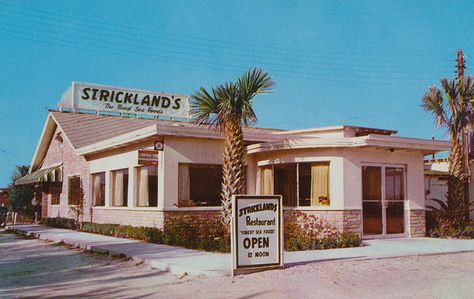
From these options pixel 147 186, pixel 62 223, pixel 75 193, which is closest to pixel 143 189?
pixel 147 186

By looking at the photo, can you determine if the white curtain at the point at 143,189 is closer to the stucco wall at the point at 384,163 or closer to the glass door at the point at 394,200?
the stucco wall at the point at 384,163

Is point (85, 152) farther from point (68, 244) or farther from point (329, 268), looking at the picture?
point (329, 268)

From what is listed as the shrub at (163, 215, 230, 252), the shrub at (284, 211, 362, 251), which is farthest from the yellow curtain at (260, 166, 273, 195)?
the shrub at (163, 215, 230, 252)

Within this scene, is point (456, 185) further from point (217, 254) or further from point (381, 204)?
point (217, 254)

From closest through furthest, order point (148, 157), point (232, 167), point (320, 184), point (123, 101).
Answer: point (232, 167)
point (320, 184)
point (148, 157)
point (123, 101)

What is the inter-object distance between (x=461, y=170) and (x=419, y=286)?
1154cm

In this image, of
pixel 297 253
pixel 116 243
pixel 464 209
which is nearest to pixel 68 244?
pixel 116 243

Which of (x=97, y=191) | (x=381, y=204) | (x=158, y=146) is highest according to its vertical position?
(x=158, y=146)

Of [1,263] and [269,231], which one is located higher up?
[269,231]

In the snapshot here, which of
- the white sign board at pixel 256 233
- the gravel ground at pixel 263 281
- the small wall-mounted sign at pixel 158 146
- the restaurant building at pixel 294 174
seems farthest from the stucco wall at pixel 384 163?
the small wall-mounted sign at pixel 158 146

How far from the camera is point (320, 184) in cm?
1614

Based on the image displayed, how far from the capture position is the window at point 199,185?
16.9 m

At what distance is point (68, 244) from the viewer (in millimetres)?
16797

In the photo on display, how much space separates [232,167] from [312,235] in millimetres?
3144
